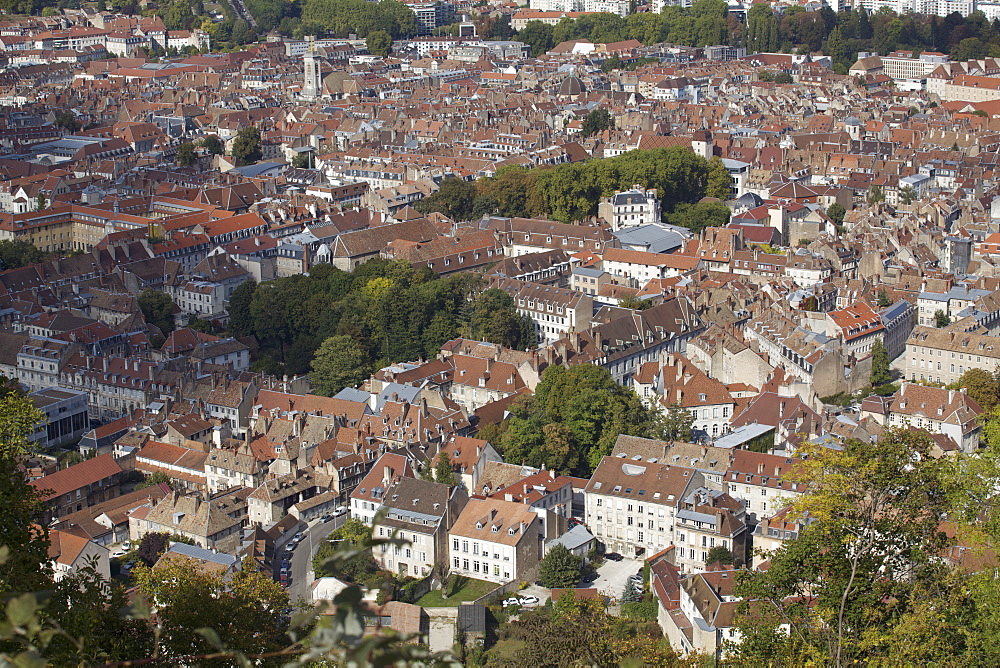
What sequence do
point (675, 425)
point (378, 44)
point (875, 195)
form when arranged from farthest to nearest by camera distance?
point (378, 44) → point (875, 195) → point (675, 425)

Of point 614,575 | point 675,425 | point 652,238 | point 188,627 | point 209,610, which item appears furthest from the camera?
point 652,238

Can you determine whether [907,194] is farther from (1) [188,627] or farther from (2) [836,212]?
(1) [188,627]

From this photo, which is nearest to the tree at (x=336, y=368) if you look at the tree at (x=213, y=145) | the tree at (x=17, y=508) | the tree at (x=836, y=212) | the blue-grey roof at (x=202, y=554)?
the blue-grey roof at (x=202, y=554)

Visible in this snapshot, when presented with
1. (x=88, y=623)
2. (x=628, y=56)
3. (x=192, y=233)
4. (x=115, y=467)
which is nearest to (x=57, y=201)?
(x=192, y=233)

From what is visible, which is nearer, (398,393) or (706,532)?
(706,532)

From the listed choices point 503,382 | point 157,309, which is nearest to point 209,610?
point 503,382

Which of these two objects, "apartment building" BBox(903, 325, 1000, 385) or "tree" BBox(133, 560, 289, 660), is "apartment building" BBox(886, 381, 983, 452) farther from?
"tree" BBox(133, 560, 289, 660)

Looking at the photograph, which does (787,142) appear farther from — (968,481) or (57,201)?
(968,481)
